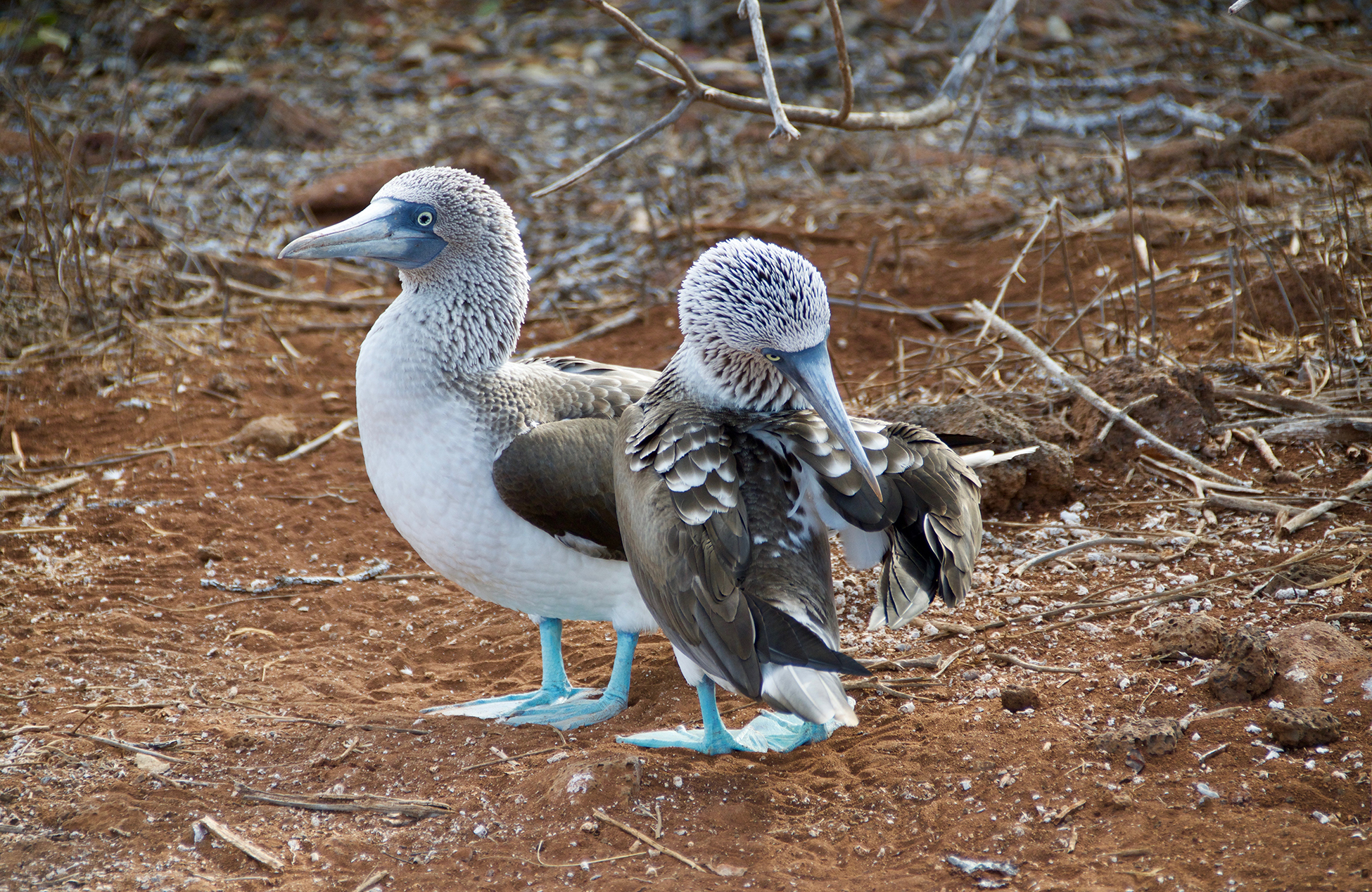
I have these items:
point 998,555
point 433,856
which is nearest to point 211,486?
point 433,856

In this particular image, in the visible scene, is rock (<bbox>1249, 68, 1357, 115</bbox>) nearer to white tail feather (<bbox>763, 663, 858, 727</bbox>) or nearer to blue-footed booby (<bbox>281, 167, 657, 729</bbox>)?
blue-footed booby (<bbox>281, 167, 657, 729</bbox>)

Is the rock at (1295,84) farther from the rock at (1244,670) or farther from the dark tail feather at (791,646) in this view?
the dark tail feather at (791,646)

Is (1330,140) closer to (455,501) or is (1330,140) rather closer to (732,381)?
(732,381)

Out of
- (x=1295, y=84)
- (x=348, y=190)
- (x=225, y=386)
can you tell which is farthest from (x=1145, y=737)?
(x=1295, y=84)

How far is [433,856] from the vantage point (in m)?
2.72

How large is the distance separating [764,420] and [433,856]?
1.42 metres

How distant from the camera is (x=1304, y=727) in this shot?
8.91ft

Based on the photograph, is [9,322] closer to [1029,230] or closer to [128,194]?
[128,194]

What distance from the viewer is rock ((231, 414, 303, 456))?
5.36m

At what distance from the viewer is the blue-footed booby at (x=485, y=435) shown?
327 centimetres

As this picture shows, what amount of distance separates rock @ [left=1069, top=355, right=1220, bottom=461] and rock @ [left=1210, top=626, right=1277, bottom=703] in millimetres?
1569

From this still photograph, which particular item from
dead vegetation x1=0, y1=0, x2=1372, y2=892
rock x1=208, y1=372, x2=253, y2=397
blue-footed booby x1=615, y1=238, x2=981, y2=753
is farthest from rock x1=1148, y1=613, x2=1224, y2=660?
rock x1=208, y1=372, x2=253, y2=397

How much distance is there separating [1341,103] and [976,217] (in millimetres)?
2828

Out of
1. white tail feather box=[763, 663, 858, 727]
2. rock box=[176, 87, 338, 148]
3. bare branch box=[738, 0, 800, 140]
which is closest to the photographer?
white tail feather box=[763, 663, 858, 727]
